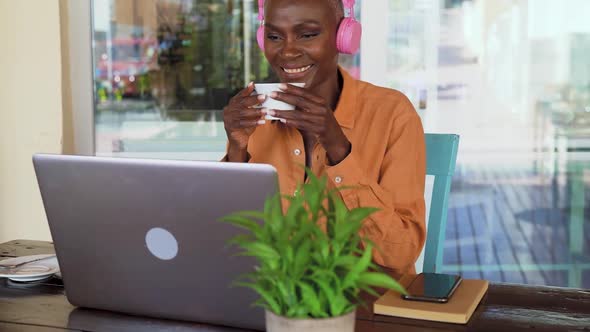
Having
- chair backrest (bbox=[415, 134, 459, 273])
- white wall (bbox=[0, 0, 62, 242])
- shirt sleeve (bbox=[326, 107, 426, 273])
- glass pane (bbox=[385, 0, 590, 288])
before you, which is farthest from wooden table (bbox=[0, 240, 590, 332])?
glass pane (bbox=[385, 0, 590, 288])

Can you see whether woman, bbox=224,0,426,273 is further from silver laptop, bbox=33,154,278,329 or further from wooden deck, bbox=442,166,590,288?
wooden deck, bbox=442,166,590,288

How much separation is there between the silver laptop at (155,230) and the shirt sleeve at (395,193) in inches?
16.5

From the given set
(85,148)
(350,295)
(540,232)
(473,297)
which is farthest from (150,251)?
(540,232)

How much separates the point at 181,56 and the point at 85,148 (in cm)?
63

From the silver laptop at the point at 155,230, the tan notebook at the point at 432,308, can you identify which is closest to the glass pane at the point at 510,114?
the tan notebook at the point at 432,308

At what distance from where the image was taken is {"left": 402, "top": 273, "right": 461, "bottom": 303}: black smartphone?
1360 mm

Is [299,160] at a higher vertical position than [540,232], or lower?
higher

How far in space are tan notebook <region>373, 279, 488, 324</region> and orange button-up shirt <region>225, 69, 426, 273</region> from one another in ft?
0.73

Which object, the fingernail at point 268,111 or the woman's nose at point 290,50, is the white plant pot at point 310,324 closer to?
the fingernail at point 268,111

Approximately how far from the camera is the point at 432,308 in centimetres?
132

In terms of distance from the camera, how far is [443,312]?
4.26ft

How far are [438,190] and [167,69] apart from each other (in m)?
2.24

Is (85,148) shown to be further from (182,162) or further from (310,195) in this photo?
(310,195)

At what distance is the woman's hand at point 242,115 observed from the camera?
1523mm
